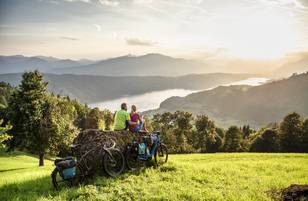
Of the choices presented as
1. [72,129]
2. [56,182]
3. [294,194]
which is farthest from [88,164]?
[72,129]

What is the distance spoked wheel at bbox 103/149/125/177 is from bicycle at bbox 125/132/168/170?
1.47 feet

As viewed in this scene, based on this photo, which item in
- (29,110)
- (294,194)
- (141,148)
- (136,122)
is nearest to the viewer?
(294,194)

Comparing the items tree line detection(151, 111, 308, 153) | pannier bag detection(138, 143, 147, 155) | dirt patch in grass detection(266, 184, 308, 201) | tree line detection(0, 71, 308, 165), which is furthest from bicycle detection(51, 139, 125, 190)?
tree line detection(151, 111, 308, 153)

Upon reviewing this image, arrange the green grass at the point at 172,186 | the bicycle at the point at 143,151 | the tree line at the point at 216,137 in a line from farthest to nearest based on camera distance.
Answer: the tree line at the point at 216,137 < the bicycle at the point at 143,151 < the green grass at the point at 172,186

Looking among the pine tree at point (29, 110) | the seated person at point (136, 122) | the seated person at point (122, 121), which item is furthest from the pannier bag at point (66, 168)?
the pine tree at point (29, 110)

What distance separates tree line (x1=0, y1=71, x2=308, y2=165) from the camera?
46.8m

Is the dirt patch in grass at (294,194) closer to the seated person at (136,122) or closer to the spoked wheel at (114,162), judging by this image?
the spoked wheel at (114,162)

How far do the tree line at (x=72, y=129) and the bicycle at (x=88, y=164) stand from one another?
1291 centimetres

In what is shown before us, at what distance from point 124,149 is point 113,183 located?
3121 millimetres

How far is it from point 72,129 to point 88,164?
37.7 metres

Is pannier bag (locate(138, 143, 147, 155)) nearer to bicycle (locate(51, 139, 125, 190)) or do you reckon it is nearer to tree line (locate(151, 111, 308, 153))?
bicycle (locate(51, 139, 125, 190))

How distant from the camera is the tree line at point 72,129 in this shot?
46844 millimetres

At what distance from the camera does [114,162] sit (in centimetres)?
1695

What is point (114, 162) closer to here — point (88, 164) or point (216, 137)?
point (88, 164)
